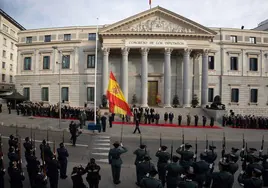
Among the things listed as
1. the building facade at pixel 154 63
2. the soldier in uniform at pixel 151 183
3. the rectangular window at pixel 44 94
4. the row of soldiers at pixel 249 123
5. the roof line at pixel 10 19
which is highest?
the roof line at pixel 10 19

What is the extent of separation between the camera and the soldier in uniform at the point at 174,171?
673cm

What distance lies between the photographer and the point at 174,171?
6727 millimetres

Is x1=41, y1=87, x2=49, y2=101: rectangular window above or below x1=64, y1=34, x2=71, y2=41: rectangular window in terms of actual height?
below

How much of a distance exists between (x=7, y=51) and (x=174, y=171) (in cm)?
5793

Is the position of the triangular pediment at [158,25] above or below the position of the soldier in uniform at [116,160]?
above

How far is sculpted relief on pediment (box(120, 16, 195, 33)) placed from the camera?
1387 inches

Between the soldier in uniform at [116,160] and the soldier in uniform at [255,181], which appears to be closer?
the soldier in uniform at [255,181]

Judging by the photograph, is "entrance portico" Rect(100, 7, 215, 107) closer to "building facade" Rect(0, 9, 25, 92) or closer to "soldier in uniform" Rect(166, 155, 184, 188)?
"soldier in uniform" Rect(166, 155, 184, 188)

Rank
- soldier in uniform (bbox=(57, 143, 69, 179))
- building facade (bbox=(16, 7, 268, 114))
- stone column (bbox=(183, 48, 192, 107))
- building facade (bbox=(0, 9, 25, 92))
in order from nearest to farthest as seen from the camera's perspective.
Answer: soldier in uniform (bbox=(57, 143, 69, 179)) → stone column (bbox=(183, 48, 192, 107)) → building facade (bbox=(16, 7, 268, 114)) → building facade (bbox=(0, 9, 25, 92))

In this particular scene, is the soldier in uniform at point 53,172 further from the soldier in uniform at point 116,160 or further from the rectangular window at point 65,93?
the rectangular window at point 65,93

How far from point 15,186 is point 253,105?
43.5 metres

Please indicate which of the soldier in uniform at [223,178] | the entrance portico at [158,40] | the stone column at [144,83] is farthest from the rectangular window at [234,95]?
the soldier in uniform at [223,178]

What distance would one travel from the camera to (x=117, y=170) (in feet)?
27.5

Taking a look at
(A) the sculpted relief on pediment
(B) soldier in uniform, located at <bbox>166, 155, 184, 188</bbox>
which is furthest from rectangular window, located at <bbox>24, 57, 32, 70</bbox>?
(B) soldier in uniform, located at <bbox>166, 155, 184, 188</bbox>
